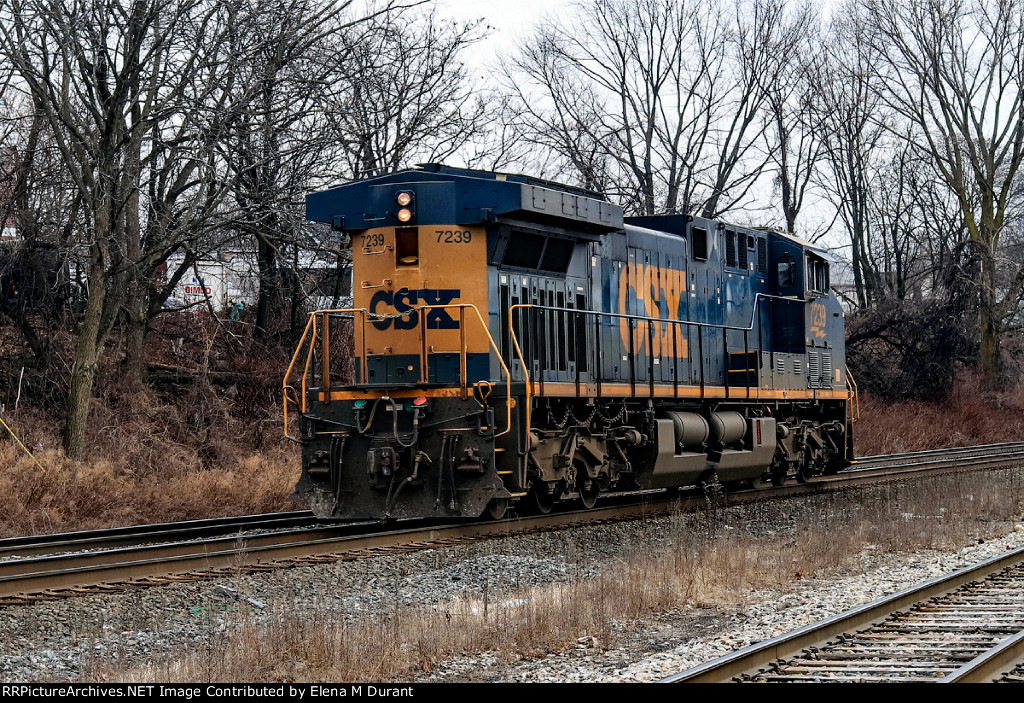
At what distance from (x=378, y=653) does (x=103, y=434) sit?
37.9 feet

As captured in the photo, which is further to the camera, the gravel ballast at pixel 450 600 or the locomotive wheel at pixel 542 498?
the locomotive wheel at pixel 542 498

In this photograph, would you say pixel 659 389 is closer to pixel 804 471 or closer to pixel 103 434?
pixel 804 471

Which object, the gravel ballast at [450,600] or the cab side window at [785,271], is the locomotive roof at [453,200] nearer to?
the gravel ballast at [450,600]

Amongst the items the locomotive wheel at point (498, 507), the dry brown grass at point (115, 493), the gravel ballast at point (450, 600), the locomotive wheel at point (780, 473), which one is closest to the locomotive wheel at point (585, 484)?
the locomotive wheel at point (498, 507)

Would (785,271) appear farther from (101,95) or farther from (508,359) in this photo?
(101,95)

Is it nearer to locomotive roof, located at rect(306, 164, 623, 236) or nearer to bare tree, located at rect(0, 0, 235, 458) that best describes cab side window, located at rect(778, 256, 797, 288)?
locomotive roof, located at rect(306, 164, 623, 236)

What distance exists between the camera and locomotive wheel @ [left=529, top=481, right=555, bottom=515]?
11.6 meters

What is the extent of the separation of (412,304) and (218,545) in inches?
121

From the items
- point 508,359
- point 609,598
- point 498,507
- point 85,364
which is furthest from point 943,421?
point 609,598

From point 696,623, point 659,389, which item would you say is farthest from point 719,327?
point 696,623

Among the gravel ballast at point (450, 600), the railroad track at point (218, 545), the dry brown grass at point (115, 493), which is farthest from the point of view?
the dry brown grass at point (115, 493)

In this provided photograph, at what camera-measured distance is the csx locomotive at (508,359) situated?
413 inches

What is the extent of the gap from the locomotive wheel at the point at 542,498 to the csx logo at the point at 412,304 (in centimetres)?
196

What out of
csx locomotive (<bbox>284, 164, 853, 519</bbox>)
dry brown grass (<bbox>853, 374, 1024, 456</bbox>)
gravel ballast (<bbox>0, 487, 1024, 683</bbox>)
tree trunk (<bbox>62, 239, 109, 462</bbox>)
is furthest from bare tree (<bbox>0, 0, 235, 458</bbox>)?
dry brown grass (<bbox>853, 374, 1024, 456</bbox>)
